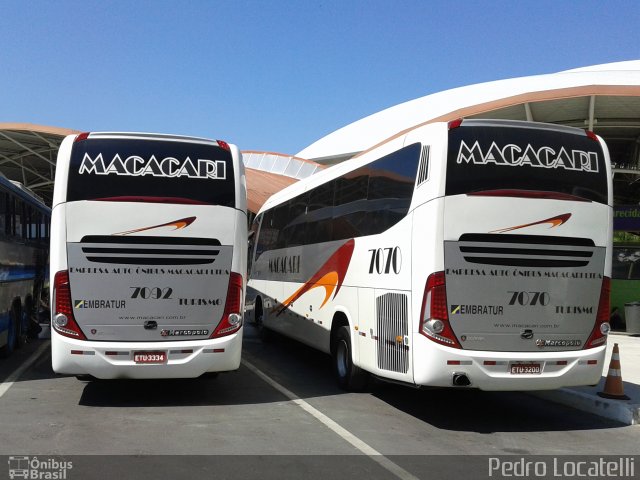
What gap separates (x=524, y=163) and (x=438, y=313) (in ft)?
6.69

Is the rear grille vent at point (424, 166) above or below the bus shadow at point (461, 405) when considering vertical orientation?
above

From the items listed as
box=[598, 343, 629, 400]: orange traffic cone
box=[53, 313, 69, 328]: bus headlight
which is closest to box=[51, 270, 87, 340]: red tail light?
box=[53, 313, 69, 328]: bus headlight

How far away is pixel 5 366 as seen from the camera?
11.2 metres

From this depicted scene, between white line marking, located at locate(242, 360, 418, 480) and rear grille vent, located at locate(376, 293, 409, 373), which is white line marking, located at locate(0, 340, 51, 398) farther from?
rear grille vent, located at locate(376, 293, 409, 373)

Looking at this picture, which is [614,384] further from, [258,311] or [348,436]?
[258,311]

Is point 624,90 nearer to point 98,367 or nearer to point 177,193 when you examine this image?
point 177,193

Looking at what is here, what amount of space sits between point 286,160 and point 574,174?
40.2 meters

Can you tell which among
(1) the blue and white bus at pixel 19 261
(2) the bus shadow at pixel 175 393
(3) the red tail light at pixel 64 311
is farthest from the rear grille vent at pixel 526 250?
(1) the blue and white bus at pixel 19 261

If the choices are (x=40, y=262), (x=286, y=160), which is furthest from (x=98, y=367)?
(x=286, y=160)

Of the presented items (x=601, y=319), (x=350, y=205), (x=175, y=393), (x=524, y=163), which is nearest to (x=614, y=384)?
(x=601, y=319)

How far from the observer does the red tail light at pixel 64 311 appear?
25.7 ft

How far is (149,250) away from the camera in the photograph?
8.12 m

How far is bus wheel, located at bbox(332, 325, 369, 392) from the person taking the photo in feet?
30.8
